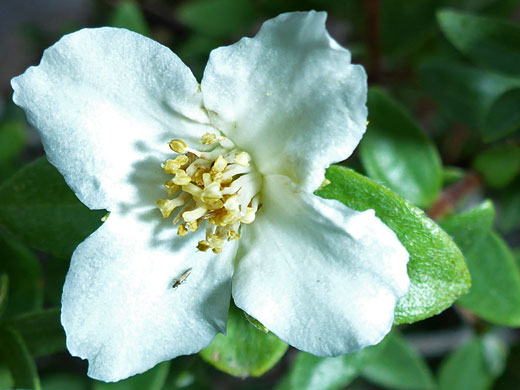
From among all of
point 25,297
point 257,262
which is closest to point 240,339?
point 257,262

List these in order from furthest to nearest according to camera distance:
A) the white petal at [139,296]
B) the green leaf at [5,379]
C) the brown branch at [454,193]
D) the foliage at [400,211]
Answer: the brown branch at [454,193], the green leaf at [5,379], the foliage at [400,211], the white petal at [139,296]

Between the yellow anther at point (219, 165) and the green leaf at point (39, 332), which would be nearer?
the yellow anther at point (219, 165)

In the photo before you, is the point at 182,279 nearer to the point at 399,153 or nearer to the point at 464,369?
the point at 399,153

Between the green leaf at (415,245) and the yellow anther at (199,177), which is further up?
the yellow anther at (199,177)

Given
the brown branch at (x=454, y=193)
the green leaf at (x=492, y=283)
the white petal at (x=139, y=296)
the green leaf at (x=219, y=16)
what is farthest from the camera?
the green leaf at (x=219, y=16)

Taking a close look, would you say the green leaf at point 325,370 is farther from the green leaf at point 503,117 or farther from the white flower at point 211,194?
the green leaf at point 503,117

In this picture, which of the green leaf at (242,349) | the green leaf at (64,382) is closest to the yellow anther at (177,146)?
the green leaf at (242,349)
